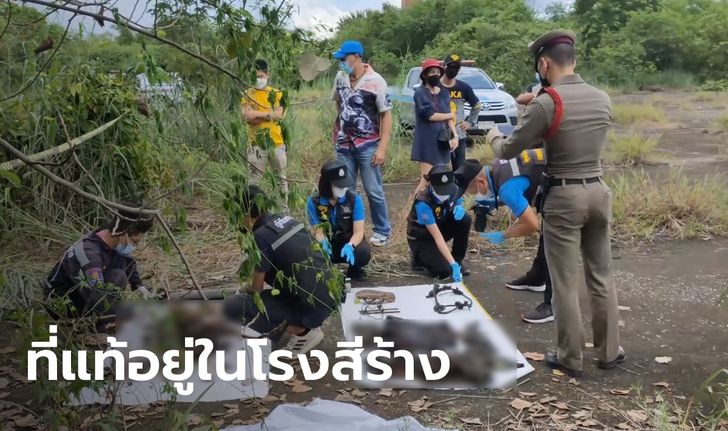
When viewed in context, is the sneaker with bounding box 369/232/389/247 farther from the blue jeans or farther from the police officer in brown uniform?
the police officer in brown uniform

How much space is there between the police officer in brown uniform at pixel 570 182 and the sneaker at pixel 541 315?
2.37 ft

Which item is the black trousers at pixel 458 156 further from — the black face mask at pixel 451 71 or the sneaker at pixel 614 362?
the sneaker at pixel 614 362

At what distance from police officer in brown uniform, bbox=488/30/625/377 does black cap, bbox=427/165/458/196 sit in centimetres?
122

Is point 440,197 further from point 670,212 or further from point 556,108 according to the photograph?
point 670,212

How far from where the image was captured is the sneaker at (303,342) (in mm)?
4219

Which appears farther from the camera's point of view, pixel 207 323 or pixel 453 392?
pixel 453 392

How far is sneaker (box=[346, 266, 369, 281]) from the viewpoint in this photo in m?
5.43

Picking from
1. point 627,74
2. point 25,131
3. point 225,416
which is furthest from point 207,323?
point 627,74

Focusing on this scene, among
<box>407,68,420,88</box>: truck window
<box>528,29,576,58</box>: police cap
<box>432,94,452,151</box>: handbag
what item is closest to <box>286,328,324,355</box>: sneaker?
<box>528,29,576,58</box>: police cap

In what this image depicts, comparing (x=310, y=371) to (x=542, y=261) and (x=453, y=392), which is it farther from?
(x=542, y=261)

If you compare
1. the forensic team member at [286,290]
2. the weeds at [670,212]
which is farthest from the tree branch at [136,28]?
the weeds at [670,212]

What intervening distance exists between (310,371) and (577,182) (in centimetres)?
181

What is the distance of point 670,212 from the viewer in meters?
6.71

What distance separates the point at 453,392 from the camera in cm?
374
